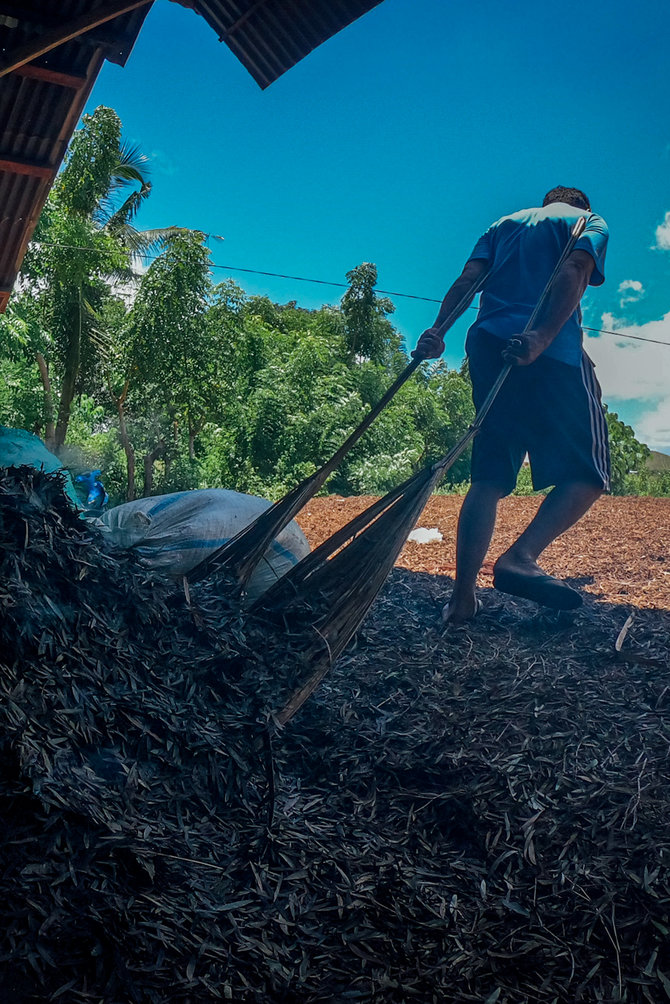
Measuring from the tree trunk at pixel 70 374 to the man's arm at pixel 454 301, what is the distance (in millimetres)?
11869

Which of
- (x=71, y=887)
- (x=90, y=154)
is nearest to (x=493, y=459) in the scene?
(x=71, y=887)

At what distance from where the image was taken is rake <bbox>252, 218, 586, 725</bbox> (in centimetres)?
239

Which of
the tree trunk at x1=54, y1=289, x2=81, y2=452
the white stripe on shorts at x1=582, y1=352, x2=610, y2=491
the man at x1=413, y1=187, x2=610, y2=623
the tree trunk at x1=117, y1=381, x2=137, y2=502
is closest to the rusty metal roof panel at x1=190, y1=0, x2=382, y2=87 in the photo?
the man at x1=413, y1=187, x2=610, y2=623

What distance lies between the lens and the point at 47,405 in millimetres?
14109

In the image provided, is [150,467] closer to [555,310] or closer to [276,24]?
[276,24]

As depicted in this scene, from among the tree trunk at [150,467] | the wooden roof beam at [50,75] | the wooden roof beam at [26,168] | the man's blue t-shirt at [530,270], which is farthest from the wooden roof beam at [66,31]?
the tree trunk at [150,467]

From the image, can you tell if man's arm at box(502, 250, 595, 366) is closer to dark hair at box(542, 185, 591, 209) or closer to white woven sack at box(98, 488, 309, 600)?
dark hair at box(542, 185, 591, 209)

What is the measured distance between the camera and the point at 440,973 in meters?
1.45

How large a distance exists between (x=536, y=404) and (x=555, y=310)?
403 mm

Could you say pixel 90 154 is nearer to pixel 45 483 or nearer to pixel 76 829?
pixel 45 483

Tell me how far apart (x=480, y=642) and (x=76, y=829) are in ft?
6.09

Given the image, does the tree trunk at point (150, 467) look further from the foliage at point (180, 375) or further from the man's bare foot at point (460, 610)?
the man's bare foot at point (460, 610)

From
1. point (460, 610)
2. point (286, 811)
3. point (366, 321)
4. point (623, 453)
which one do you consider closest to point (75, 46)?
point (460, 610)

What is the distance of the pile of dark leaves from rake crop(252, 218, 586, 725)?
0.11m
